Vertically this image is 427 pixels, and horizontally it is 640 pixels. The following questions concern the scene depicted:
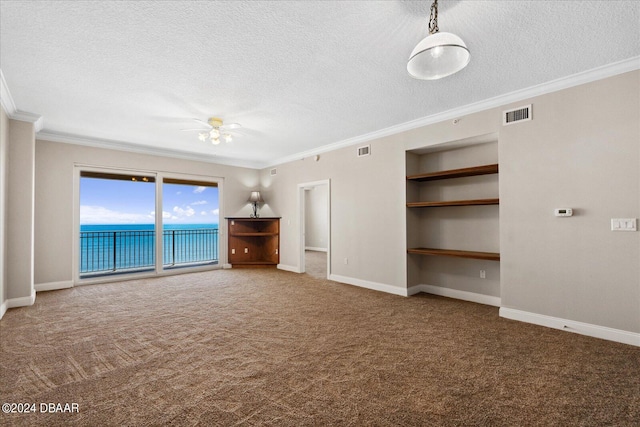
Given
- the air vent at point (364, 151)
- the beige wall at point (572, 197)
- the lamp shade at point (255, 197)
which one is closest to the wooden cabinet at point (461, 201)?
the beige wall at point (572, 197)

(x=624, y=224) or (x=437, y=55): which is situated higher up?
(x=437, y=55)

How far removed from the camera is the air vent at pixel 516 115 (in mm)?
3525

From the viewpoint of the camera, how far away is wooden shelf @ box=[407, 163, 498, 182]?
12.8ft

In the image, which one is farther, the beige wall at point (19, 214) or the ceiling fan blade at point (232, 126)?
the ceiling fan blade at point (232, 126)

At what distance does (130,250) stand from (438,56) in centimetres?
793

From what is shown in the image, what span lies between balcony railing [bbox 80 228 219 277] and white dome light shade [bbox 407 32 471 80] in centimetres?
640

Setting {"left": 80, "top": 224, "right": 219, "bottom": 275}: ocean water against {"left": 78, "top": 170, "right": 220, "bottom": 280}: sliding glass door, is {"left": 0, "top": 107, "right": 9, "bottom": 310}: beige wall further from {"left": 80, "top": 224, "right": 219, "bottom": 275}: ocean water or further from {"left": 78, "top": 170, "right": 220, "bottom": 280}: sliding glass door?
{"left": 80, "top": 224, "right": 219, "bottom": 275}: ocean water

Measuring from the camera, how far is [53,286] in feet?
17.1

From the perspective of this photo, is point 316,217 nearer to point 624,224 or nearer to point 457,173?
point 457,173

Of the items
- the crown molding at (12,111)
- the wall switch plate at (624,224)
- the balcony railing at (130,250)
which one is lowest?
the balcony railing at (130,250)

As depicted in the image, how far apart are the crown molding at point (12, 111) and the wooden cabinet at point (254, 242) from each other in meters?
3.85

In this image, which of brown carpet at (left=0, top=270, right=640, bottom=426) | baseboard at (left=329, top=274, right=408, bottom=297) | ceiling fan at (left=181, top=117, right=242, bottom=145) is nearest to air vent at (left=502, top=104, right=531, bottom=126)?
brown carpet at (left=0, top=270, right=640, bottom=426)

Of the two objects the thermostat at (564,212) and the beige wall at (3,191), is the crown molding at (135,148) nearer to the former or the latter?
the beige wall at (3,191)

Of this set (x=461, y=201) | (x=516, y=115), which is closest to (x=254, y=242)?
(x=461, y=201)
